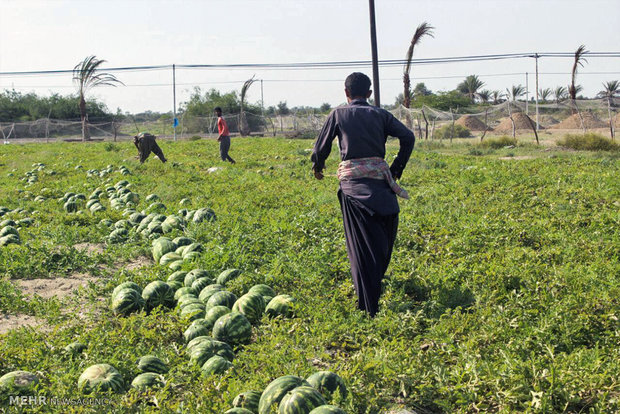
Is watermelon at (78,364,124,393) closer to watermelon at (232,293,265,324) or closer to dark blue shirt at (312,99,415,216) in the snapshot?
watermelon at (232,293,265,324)

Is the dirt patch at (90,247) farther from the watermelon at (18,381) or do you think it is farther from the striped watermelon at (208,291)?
the watermelon at (18,381)

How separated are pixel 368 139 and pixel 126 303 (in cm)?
272

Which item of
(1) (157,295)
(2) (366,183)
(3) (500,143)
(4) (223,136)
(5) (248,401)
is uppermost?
(4) (223,136)

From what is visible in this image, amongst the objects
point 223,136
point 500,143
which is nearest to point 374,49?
point 223,136

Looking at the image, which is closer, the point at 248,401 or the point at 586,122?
the point at 248,401

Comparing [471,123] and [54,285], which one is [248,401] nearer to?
[54,285]

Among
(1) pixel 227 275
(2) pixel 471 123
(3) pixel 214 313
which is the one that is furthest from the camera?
(2) pixel 471 123

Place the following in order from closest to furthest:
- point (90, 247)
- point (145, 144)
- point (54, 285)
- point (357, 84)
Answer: point (357, 84) < point (54, 285) < point (90, 247) < point (145, 144)

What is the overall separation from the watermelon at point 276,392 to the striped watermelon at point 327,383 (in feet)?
0.30

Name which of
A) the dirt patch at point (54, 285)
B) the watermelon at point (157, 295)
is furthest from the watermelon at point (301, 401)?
the dirt patch at point (54, 285)

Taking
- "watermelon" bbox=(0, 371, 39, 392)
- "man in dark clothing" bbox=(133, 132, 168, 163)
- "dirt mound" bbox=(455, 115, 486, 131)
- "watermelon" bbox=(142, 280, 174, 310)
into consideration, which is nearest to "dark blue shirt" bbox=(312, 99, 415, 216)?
"watermelon" bbox=(142, 280, 174, 310)

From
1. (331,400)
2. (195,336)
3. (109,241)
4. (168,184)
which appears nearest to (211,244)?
(109,241)

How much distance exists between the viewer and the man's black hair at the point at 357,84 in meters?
4.84

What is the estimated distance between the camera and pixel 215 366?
3.51 metres
